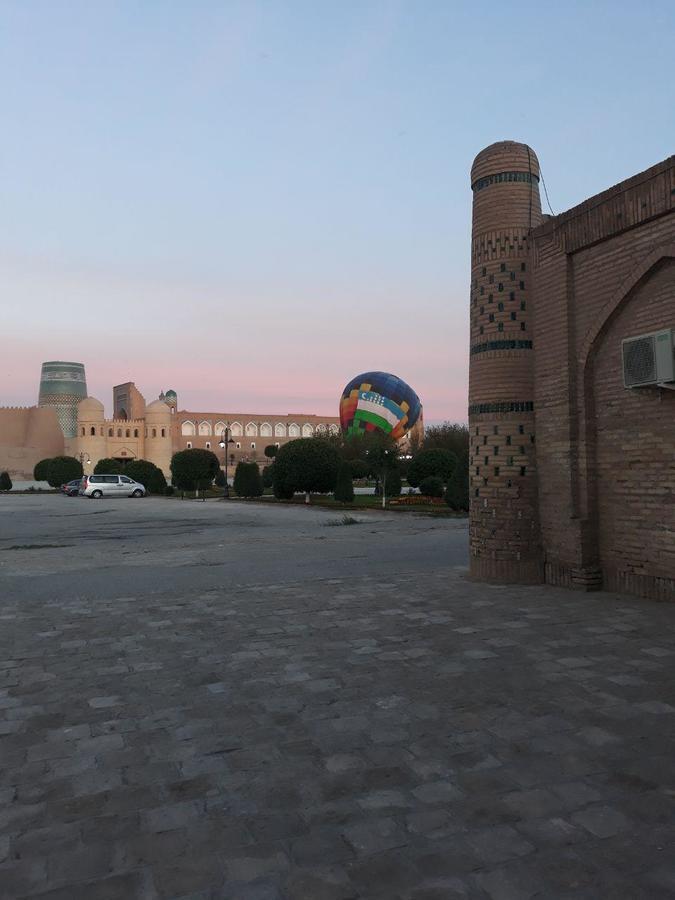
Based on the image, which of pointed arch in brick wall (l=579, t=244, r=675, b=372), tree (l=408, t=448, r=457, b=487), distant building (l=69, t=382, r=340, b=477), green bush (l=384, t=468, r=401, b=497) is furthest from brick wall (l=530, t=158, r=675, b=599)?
distant building (l=69, t=382, r=340, b=477)

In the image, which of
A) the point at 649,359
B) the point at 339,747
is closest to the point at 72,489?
the point at 649,359

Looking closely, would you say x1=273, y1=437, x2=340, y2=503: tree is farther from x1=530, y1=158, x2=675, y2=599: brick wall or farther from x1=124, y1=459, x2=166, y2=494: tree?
x1=530, y1=158, x2=675, y2=599: brick wall

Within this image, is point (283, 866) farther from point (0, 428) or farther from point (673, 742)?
point (0, 428)

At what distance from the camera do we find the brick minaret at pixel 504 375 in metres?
8.36

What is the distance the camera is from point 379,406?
58.4 metres

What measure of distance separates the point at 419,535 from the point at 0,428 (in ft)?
241

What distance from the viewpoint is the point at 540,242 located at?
8.33m

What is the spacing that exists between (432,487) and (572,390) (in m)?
21.9

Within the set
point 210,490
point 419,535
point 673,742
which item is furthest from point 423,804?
point 210,490

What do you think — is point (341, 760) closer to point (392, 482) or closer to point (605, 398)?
point (605, 398)

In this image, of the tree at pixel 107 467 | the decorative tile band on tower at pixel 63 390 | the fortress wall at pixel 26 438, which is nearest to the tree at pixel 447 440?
the tree at pixel 107 467

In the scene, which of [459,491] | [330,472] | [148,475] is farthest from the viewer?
[148,475]

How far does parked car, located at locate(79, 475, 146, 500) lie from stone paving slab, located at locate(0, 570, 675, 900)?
1125 inches

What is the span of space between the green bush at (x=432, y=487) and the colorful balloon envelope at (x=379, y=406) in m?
26.9
